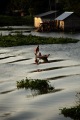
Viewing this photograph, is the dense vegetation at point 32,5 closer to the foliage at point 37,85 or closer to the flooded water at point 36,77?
the flooded water at point 36,77

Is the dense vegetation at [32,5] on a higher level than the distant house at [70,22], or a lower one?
higher

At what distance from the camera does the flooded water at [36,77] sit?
14781 mm

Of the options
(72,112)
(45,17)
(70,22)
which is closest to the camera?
(72,112)

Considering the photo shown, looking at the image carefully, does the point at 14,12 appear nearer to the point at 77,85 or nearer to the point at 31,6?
the point at 31,6

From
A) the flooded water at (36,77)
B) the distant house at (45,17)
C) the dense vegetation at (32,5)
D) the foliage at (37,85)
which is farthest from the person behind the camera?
the dense vegetation at (32,5)

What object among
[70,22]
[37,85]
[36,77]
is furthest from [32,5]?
[37,85]

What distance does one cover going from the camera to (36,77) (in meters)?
22.0

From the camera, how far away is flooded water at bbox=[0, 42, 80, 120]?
14.8 meters

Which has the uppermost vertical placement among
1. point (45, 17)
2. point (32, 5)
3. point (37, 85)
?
point (32, 5)

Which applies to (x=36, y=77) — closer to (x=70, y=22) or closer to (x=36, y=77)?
(x=36, y=77)

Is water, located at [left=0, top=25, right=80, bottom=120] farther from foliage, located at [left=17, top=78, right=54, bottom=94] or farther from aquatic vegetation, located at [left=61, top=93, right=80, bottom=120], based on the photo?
foliage, located at [left=17, top=78, right=54, bottom=94]

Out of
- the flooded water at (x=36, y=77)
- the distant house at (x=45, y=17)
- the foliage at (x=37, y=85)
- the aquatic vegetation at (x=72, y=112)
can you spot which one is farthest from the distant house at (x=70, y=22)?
the aquatic vegetation at (x=72, y=112)

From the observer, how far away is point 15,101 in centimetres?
1658

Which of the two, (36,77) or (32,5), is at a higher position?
(32,5)
